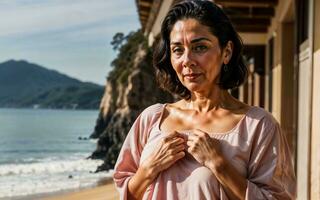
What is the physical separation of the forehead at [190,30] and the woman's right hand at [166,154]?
282 mm

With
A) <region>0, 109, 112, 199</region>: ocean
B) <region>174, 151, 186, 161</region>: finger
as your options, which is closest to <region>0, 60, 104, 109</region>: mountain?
<region>0, 109, 112, 199</region>: ocean

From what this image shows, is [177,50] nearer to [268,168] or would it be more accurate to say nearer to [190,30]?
[190,30]

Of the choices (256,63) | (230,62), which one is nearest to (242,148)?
(230,62)

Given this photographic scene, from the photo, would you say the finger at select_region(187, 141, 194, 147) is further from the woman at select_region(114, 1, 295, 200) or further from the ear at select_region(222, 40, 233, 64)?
the ear at select_region(222, 40, 233, 64)

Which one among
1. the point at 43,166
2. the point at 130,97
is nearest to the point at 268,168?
the point at 130,97

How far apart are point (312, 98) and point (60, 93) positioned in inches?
5603

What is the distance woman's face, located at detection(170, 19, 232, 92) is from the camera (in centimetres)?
177

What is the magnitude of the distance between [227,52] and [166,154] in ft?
1.16

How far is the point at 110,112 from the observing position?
5631cm

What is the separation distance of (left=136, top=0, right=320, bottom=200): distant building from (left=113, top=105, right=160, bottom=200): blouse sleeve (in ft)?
4.63

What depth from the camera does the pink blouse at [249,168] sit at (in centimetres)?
169

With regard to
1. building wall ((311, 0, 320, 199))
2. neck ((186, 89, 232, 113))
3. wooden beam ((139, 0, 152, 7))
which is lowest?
building wall ((311, 0, 320, 199))

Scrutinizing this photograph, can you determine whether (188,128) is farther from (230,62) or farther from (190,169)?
(230,62)

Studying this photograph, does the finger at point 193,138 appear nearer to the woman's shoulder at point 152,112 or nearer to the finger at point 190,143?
the finger at point 190,143
